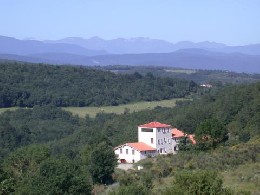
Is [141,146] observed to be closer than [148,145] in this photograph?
Yes

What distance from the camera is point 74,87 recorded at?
85.4 meters

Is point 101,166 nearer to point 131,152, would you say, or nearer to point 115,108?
point 131,152

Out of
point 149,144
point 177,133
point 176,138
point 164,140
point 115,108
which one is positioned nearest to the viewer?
point 149,144

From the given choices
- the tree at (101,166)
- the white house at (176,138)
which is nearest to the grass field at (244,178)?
the tree at (101,166)

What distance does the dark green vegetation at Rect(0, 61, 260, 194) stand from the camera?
22188 millimetres

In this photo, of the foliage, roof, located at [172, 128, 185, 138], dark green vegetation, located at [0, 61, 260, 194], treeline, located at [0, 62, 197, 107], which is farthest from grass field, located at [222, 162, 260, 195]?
treeline, located at [0, 62, 197, 107]

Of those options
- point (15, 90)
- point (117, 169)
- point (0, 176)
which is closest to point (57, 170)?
point (0, 176)

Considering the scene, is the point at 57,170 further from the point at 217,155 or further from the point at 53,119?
the point at 53,119

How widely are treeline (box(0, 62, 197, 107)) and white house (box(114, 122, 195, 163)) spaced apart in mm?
37476

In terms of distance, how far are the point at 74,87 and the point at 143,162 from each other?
5316 centimetres

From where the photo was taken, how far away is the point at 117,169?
112 ft

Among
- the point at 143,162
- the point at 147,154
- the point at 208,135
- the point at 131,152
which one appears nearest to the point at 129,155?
the point at 131,152

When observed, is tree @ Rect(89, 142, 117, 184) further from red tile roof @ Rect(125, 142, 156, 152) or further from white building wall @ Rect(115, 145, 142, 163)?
red tile roof @ Rect(125, 142, 156, 152)

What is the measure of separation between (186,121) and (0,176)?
92.5 ft
